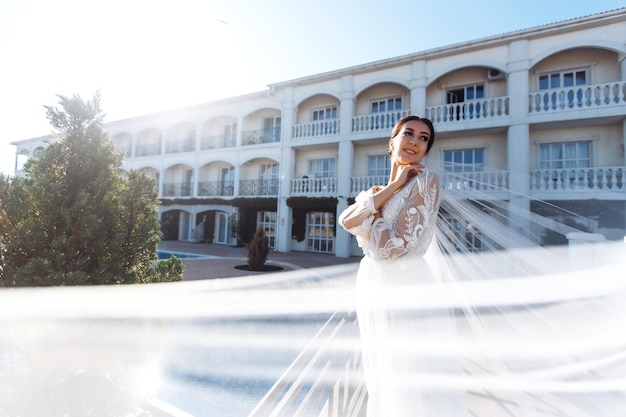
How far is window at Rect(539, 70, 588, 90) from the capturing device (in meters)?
10.9

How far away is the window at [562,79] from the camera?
1088 centimetres

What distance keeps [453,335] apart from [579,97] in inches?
544

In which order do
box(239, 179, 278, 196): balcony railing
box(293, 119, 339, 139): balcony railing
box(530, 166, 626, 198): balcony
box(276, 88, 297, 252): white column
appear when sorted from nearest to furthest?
1. box(530, 166, 626, 198): balcony
2. box(293, 119, 339, 139): balcony railing
3. box(276, 88, 297, 252): white column
4. box(239, 179, 278, 196): balcony railing

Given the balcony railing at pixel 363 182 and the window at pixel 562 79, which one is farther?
the balcony railing at pixel 363 182

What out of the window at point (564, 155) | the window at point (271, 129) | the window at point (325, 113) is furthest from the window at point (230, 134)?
the window at point (564, 155)

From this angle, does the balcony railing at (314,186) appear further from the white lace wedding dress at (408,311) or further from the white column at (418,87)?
the white lace wedding dress at (408,311)

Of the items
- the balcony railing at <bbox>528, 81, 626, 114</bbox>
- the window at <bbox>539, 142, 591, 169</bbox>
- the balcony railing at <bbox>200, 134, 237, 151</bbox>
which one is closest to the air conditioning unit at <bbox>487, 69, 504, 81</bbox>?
the balcony railing at <bbox>528, 81, 626, 114</bbox>

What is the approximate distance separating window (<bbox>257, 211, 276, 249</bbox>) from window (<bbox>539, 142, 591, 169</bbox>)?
1287 cm

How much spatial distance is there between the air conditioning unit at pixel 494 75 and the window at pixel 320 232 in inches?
350

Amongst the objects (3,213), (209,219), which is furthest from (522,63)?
(209,219)

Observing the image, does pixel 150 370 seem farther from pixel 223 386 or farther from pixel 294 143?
pixel 294 143

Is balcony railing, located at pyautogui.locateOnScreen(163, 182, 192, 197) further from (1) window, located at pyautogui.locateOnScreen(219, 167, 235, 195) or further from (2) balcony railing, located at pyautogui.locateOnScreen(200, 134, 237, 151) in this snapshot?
(2) balcony railing, located at pyautogui.locateOnScreen(200, 134, 237, 151)

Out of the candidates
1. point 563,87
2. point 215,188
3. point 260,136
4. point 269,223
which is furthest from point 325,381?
point 215,188

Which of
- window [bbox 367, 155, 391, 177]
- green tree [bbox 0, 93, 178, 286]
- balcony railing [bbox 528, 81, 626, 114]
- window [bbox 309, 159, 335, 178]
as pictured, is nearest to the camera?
green tree [bbox 0, 93, 178, 286]
